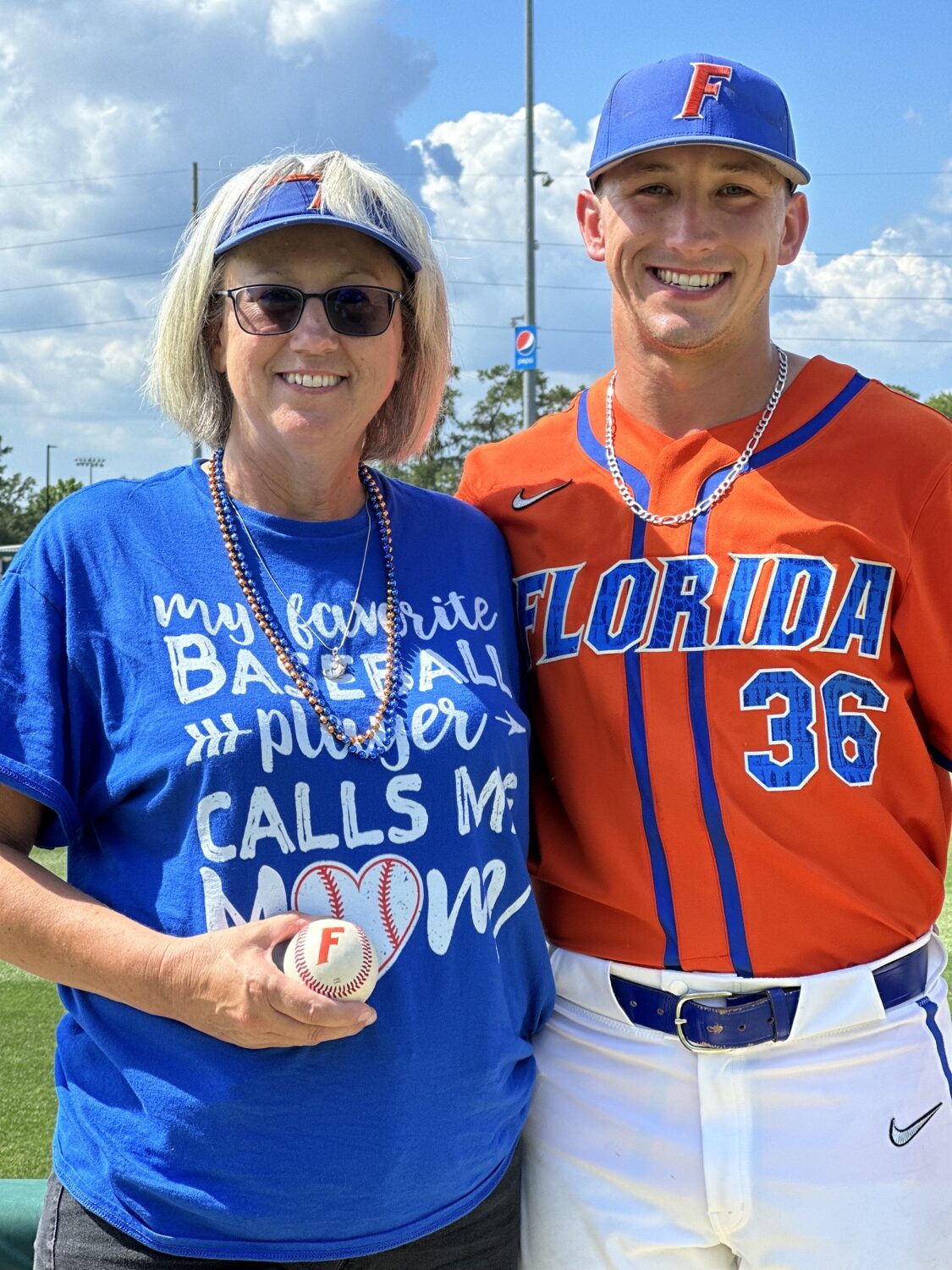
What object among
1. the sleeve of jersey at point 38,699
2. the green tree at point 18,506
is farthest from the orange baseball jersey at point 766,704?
the green tree at point 18,506

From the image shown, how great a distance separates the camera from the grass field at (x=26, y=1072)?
4.12 metres

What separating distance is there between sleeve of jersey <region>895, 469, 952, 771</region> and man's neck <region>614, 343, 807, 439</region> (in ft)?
1.35

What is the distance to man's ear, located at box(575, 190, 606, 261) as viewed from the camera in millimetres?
2582

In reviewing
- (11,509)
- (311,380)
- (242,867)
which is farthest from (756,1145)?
(11,509)

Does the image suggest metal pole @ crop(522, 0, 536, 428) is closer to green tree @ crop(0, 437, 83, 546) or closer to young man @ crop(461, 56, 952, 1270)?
young man @ crop(461, 56, 952, 1270)

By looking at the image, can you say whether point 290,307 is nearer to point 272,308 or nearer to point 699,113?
point 272,308

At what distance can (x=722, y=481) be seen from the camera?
93.2 inches

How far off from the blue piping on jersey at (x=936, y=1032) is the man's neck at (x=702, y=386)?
1170mm

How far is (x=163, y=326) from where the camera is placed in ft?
7.22

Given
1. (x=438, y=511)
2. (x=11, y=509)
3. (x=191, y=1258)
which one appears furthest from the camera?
(x=11, y=509)

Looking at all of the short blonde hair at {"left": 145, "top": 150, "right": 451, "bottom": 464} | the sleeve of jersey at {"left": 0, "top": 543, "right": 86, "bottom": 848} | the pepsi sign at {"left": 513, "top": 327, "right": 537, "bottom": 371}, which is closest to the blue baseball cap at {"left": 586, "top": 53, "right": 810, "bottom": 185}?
the short blonde hair at {"left": 145, "top": 150, "right": 451, "bottom": 464}

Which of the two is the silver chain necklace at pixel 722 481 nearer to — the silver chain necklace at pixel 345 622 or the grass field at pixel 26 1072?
the silver chain necklace at pixel 345 622

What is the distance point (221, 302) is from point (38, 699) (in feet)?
2.56

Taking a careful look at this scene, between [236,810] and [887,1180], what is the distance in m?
1.33
